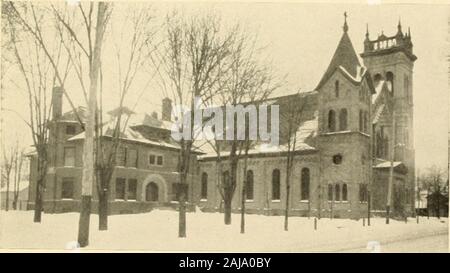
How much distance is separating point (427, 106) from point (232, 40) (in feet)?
20.2

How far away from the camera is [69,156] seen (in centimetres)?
2091

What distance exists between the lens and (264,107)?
53.3 ft

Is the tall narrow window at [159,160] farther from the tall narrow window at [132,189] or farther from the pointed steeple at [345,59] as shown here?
the pointed steeple at [345,59]

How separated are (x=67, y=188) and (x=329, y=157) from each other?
42.6 feet

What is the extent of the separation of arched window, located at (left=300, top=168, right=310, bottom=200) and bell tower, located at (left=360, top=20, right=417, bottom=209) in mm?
4495

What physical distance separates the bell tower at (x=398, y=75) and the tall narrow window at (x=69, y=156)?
1174 cm

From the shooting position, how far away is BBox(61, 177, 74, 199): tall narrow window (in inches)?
717

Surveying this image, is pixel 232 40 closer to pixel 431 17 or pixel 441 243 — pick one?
pixel 431 17

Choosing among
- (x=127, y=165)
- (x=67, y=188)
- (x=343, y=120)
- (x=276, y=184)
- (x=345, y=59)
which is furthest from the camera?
(x=276, y=184)

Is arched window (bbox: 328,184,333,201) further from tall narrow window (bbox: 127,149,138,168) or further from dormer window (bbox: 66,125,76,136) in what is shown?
dormer window (bbox: 66,125,76,136)

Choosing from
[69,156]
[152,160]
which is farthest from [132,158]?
[69,156]

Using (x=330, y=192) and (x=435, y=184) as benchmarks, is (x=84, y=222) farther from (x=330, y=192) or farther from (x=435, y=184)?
(x=330, y=192)

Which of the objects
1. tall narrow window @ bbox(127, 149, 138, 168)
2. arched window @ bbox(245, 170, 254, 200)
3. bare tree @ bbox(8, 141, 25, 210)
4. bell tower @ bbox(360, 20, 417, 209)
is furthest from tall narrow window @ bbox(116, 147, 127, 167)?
bell tower @ bbox(360, 20, 417, 209)
